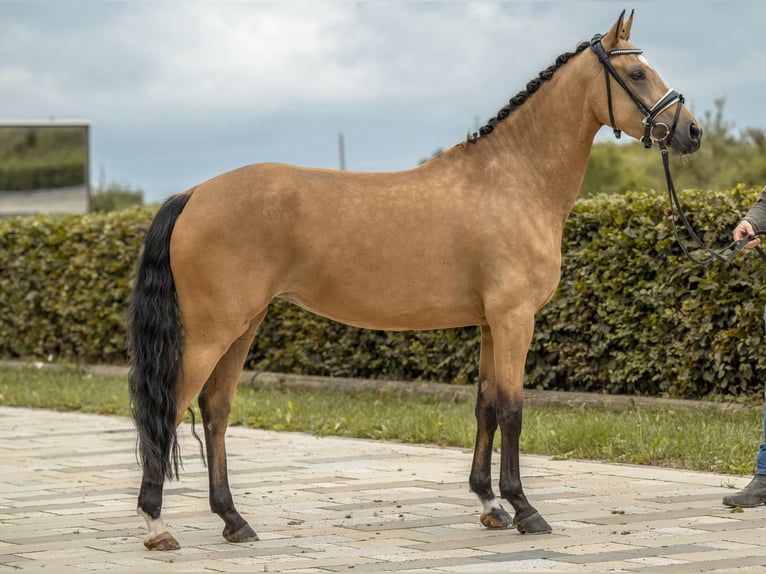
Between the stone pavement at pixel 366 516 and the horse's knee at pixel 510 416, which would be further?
the horse's knee at pixel 510 416

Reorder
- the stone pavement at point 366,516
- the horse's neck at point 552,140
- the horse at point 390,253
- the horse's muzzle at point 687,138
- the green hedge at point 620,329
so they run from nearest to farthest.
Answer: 1. the stone pavement at point 366,516
2. the horse at point 390,253
3. the horse's muzzle at point 687,138
4. the horse's neck at point 552,140
5. the green hedge at point 620,329

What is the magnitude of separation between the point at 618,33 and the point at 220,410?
9.57 ft

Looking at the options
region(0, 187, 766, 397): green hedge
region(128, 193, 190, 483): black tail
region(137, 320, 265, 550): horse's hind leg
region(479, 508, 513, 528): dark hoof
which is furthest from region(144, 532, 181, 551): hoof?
region(0, 187, 766, 397): green hedge

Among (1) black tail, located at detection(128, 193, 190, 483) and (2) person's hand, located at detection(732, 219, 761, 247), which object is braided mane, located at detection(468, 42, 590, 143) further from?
(1) black tail, located at detection(128, 193, 190, 483)

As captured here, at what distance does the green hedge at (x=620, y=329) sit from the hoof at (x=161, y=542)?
18.0 ft

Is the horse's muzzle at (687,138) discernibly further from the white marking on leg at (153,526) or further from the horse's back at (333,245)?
the white marking on leg at (153,526)

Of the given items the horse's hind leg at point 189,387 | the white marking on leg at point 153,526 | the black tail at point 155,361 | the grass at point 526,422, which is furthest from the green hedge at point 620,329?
the white marking on leg at point 153,526

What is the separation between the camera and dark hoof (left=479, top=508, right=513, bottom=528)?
6.09 meters

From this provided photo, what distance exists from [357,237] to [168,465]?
1.50m

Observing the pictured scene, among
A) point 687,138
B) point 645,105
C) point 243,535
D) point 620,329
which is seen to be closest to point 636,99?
point 645,105

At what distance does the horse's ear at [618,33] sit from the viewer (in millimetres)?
6090

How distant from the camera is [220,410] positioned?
616 cm

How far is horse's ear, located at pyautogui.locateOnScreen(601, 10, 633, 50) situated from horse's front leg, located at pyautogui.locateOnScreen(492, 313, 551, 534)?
1.51 m

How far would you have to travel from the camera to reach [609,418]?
923cm
